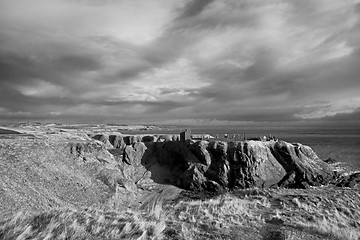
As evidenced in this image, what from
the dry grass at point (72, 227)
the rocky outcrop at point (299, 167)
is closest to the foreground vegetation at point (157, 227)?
the dry grass at point (72, 227)

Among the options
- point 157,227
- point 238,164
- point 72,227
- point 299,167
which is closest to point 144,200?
point 238,164

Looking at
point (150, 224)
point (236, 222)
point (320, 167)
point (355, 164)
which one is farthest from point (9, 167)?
point (355, 164)

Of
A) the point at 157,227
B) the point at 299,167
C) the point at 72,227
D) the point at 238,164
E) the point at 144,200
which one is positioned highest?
the point at 72,227

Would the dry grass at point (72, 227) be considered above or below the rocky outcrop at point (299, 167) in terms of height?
above

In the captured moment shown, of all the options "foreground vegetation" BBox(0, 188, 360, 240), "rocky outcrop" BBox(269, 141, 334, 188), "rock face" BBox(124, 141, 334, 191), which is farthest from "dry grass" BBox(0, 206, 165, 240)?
"rocky outcrop" BBox(269, 141, 334, 188)

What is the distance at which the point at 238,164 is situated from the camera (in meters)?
29.3

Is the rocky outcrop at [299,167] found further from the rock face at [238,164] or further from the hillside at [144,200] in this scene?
the hillside at [144,200]

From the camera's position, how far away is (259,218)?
9.73 m

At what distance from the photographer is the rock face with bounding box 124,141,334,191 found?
28.4m

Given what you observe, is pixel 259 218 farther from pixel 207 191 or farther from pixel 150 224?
pixel 207 191

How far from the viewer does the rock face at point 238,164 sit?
2838 centimetres

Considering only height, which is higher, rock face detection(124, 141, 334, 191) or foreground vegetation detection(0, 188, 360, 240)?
foreground vegetation detection(0, 188, 360, 240)

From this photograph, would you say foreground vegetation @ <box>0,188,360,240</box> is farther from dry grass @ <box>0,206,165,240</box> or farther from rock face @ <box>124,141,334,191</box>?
rock face @ <box>124,141,334,191</box>

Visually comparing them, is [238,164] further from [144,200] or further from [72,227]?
[72,227]
